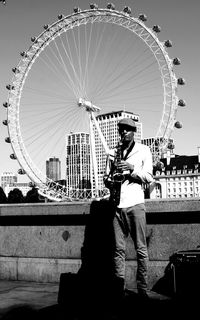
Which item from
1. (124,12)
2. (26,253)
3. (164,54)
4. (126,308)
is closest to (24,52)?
(124,12)

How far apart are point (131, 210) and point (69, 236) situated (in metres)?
1.72

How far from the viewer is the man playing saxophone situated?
4.91 metres

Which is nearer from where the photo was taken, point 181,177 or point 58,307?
point 58,307

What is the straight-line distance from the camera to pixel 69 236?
637 centimetres

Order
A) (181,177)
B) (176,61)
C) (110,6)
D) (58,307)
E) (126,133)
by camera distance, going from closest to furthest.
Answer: (58,307) → (126,133) → (176,61) → (110,6) → (181,177)

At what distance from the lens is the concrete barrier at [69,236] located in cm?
573

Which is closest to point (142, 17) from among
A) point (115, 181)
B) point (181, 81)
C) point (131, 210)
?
point (181, 81)

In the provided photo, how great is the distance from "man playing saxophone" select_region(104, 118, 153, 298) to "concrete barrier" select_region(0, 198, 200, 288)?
82 centimetres

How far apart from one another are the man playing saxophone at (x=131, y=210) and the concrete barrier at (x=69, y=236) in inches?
32.5

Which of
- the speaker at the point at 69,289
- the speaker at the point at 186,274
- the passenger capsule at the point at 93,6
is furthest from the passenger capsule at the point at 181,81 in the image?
the speaker at the point at 69,289

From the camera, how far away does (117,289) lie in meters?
4.81

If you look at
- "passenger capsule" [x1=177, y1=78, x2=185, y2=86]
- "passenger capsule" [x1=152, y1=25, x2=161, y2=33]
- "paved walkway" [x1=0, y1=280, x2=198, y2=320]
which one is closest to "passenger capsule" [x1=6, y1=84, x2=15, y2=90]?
"passenger capsule" [x1=152, y1=25, x2=161, y2=33]

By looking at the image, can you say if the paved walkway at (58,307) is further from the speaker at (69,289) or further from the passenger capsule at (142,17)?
the passenger capsule at (142,17)

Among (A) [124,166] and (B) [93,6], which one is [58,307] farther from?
(B) [93,6]
